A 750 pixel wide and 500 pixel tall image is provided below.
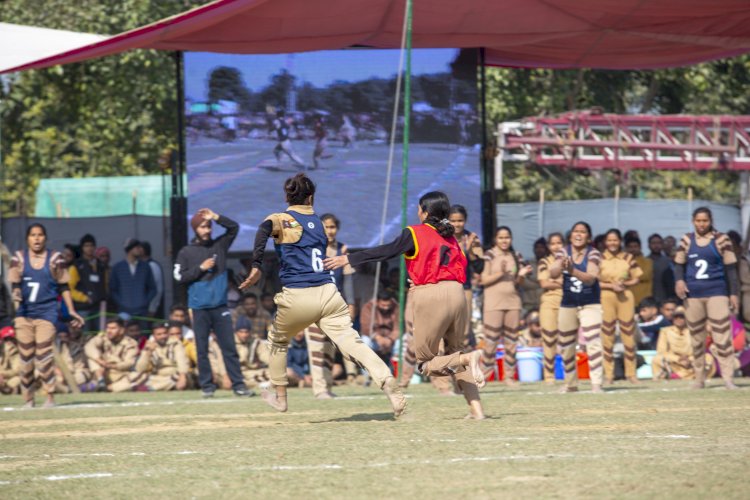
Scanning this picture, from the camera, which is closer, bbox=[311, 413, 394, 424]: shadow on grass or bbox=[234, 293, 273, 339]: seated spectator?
bbox=[311, 413, 394, 424]: shadow on grass

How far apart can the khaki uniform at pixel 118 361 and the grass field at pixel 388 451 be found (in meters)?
4.49

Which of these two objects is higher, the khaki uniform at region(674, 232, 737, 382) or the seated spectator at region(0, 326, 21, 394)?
the khaki uniform at region(674, 232, 737, 382)

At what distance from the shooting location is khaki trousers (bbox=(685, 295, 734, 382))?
15.0 m

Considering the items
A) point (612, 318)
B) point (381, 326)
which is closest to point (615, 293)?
point (612, 318)

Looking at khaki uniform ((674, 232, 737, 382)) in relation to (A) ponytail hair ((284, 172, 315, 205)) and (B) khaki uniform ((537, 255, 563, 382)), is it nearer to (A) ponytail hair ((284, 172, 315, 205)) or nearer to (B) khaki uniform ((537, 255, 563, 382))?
(B) khaki uniform ((537, 255, 563, 382))

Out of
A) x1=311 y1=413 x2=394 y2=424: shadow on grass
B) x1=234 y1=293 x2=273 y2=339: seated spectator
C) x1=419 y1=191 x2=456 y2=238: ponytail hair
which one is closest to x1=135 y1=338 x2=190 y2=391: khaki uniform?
x1=234 y1=293 x2=273 y2=339: seated spectator

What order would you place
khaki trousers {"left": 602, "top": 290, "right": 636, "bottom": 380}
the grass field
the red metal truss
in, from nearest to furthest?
the grass field
khaki trousers {"left": 602, "top": 290, "right": 636, "bottom": 380}
the red metal truss

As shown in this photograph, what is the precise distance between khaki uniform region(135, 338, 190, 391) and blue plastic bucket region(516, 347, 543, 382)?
14.8 ft

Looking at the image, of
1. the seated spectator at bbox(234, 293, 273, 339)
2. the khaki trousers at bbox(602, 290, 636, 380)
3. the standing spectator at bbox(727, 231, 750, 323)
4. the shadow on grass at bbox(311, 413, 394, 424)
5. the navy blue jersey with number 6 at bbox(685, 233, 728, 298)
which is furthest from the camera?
the seated spectator at bbox(234, 293, 273, 339)

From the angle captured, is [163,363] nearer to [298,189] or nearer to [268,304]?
[268,304]

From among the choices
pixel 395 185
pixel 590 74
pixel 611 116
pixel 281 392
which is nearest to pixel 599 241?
pixel 395 185

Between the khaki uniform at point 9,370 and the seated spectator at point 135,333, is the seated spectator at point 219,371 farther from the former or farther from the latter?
the khaki uniform at point 9,370

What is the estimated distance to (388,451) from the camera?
27.9 ft

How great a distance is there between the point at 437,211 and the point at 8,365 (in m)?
9.22
